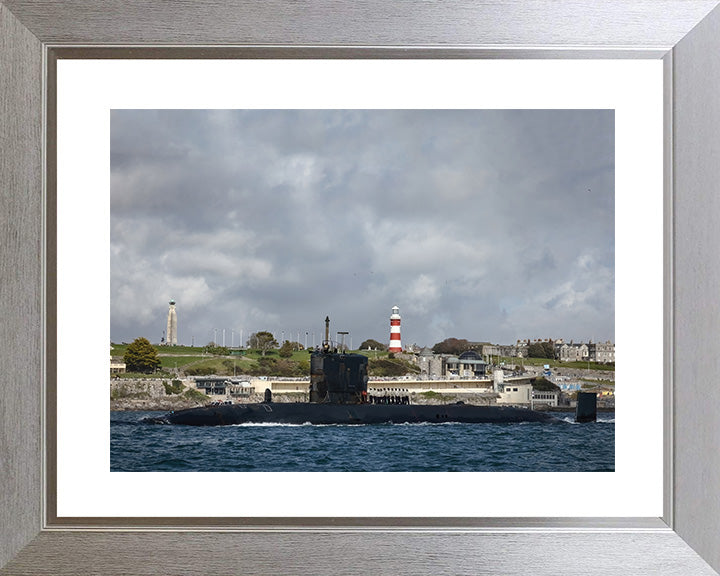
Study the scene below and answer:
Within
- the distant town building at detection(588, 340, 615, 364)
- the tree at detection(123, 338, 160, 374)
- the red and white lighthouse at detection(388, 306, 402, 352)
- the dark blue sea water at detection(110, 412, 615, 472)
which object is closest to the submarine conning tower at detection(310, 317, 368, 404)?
the dark blue sea water at detection(110, 412, 615, 472)

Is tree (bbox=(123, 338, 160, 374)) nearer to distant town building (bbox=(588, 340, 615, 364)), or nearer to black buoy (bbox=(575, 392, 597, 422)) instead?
Answer: distant town building (bbox=(588, 340, 615, 364))

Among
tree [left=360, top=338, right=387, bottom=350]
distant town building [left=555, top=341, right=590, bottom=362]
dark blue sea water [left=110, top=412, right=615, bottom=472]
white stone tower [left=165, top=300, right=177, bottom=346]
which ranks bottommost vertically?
→ dark blue sea water [left=110, top=412, right=615, bottom=472]

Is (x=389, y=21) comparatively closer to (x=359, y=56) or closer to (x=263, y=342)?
(x=359, y=56)

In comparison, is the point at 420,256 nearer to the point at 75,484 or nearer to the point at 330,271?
the point at 330,271

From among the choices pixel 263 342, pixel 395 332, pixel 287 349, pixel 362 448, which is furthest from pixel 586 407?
pixel 263 342

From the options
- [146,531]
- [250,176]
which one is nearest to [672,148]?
[146,531]

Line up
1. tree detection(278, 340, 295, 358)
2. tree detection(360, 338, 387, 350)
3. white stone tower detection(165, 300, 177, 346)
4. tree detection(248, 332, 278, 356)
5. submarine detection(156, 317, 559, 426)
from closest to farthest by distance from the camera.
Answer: submarine detection(156, 317, 559, 426) < white stone tower detection(165, 300, 177, 346) < tree detection(360, 338, 387, 350) < tree detection(248, 332, 278, 356) < tree detection(278, 340, 295, 358)

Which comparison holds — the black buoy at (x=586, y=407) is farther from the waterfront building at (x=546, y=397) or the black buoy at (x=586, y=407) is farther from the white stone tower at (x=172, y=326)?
the white stone tower at (x=172, y=326)
